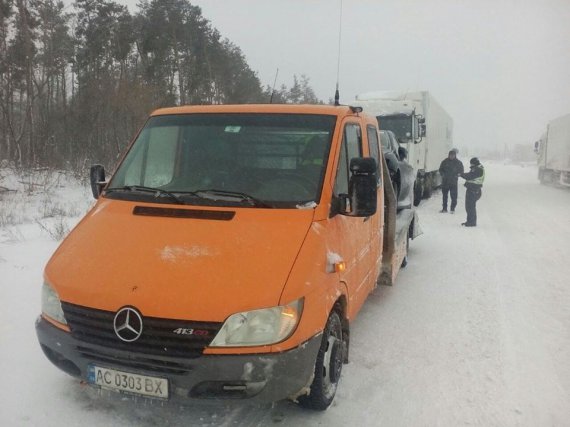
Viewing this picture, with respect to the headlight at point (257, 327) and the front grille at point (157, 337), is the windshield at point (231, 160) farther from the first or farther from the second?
the front grille at point (157, 337)

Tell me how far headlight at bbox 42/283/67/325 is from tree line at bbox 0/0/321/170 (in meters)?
17.9

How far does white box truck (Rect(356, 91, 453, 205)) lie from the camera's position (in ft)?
48.8

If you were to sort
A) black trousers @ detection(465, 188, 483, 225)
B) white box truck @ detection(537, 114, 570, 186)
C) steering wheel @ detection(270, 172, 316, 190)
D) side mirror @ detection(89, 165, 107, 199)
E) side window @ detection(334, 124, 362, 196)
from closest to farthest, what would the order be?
1. steering wheel @ detection(270, 172, 316, 190)
2. side window @ detection(334, 124, 362, 196)
3. side mirror @ detection(89, 165, 107, 199)
4. black trousers @ detection(465, 188, 483, 225)
5. white box truck @ detection(537, 114, 570, 186)

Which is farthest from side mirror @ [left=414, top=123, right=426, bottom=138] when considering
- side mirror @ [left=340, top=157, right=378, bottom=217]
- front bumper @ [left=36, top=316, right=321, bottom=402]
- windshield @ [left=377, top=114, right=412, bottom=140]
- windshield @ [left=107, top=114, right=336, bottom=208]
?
front bumper @ [left=36, top=316, right=321, bottom=402]

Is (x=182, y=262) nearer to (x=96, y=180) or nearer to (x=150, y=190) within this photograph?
(x=150, y=190)

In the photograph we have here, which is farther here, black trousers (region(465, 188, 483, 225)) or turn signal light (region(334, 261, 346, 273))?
black trousers (region(465, 188, 483, 225))

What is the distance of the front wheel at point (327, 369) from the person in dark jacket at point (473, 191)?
362 inches

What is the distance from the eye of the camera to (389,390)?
12.2 feet

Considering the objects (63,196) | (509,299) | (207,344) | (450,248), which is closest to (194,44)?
(63,196)

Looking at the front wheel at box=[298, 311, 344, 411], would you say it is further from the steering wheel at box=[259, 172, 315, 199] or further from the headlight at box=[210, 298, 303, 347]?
the steering wheel at box=[259, 172, 315, 199]

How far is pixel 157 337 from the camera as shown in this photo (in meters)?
2.71

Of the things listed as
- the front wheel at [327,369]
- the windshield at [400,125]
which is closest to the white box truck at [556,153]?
the windshield at [400,125]

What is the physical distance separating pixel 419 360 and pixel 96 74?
28.0 m

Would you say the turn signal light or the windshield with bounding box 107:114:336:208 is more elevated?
the windshield with bounding box 107:114:336:208
